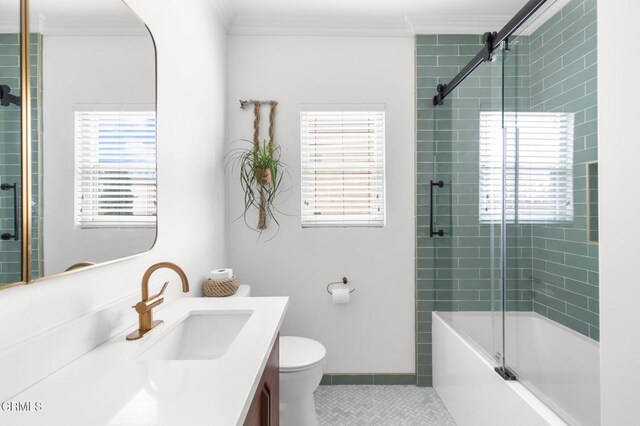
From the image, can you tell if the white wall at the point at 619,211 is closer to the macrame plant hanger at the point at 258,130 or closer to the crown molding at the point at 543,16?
the crown molding at the point at 543,16

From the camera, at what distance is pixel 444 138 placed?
2355 mm

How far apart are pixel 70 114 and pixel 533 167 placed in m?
1.77

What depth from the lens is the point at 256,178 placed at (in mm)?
2361

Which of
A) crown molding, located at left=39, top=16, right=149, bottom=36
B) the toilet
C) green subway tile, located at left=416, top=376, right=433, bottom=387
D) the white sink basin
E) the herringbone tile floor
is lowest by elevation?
the herringbone tile floor

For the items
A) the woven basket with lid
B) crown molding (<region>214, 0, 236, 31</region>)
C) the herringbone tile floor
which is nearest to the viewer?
the woven basket with lid

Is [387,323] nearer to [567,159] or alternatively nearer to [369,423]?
[369,423]

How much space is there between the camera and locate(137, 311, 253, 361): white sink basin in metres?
1.32

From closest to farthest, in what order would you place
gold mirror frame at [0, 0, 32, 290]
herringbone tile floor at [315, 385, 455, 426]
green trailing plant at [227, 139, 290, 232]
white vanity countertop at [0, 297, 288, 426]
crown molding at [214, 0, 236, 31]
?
1. white vanity countertop at [0, 297, 288, 426]
2. gold mirror frame at [0, 0, 32, 290]
3. herringbone tile floor at [315, 385, 455, 426]
4. crown molding at [214, 0, 236, 31]
5. green trailing plant at [227, 139, 290, 232]

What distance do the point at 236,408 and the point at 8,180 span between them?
0.72m

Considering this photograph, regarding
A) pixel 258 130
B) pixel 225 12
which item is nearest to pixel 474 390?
pixel 258 130

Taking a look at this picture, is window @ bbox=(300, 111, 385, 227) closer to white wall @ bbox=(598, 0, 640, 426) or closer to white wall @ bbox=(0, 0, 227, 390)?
→ white wall @ bbox=(0, 0, 227, 390)

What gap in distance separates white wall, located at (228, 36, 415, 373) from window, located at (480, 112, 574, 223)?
0.80 m

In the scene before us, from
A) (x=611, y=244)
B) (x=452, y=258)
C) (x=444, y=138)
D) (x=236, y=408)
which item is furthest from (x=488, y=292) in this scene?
(x=236, y=408)

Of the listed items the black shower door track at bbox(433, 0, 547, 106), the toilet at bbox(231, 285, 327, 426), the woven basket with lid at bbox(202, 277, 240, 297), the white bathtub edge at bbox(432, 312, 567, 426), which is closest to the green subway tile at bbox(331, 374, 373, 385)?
the white bathtub edge at bbox(432, 312, 567, 426)
